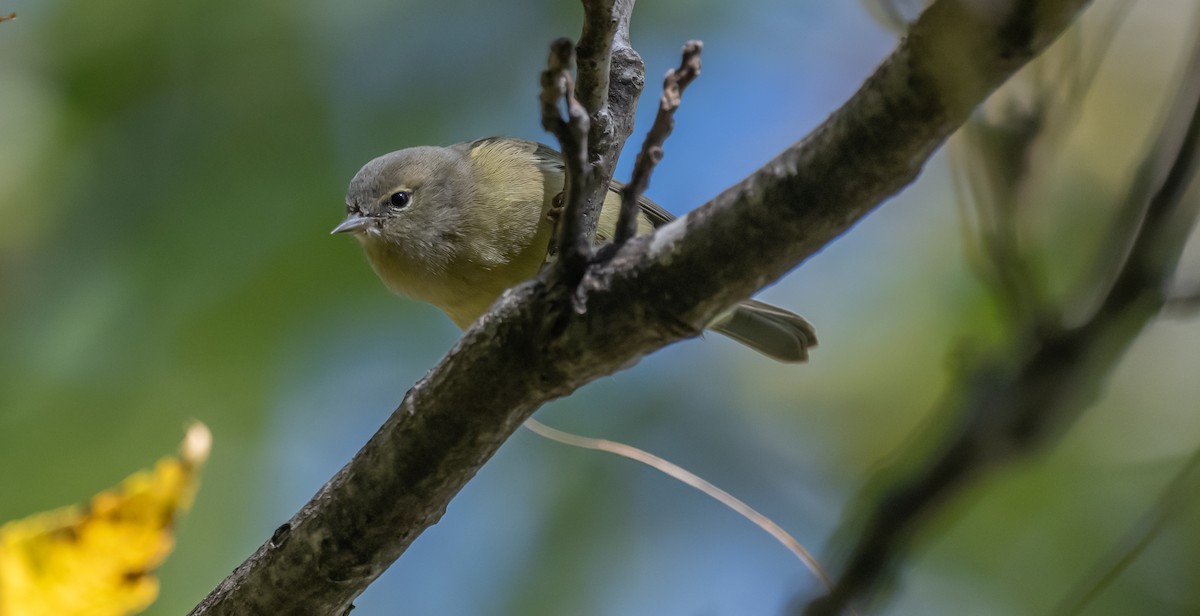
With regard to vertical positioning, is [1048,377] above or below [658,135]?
below

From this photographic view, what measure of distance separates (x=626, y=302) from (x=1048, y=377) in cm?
106

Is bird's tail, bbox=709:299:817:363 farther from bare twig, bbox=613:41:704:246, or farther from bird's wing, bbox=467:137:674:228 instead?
bare twig, bbox=613:41:704:246

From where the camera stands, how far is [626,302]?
1750 mm

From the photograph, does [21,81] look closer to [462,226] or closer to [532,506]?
[462,226]

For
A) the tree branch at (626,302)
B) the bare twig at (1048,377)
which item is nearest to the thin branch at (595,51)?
the tree branch at (626,302)

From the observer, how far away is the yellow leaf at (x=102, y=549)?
3.94ft

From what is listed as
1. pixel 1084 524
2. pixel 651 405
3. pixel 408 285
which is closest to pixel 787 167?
pixel 1084 524

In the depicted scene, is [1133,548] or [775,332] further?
[775,332]

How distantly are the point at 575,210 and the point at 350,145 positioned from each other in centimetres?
408

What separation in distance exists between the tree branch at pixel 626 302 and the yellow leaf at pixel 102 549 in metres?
0.64

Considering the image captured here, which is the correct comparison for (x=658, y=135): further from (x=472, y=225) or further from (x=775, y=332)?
(x=775, y=332)

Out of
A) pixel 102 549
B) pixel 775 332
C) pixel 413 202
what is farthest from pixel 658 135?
pixel 413 202

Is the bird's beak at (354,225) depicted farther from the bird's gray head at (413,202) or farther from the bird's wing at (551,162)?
the bird's wing at (551,162)

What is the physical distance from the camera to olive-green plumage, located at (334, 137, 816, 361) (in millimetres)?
3822
